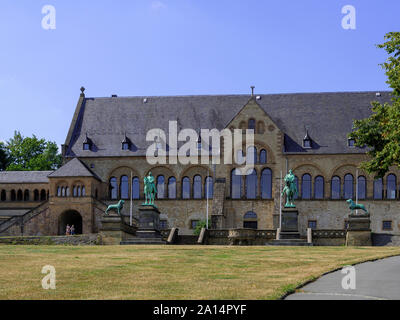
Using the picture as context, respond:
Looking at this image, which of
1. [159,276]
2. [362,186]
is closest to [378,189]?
[362,186]

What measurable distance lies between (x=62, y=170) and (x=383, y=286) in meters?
51.6

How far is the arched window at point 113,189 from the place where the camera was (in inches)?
2682

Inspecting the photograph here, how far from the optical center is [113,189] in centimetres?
6831

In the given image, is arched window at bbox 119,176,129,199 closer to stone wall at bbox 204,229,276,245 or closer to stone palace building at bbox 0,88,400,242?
stone palace building at bbox 0,88,400,242

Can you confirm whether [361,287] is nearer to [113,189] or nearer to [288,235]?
[288,235]

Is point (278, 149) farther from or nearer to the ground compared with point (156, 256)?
farther from the ground

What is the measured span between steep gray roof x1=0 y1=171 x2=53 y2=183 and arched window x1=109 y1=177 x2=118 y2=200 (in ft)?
27.0

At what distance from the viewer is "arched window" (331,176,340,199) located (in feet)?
212

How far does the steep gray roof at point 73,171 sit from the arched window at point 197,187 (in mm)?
10179

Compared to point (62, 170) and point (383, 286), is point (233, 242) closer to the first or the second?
point (62, 170)

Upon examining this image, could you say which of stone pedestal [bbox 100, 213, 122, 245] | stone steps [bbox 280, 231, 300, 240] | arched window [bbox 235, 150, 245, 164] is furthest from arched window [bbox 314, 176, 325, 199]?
stone pedestal [bbox 100, 213, 122, 245]

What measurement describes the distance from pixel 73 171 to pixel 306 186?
76.6 ft

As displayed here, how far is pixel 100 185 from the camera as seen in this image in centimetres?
6788
